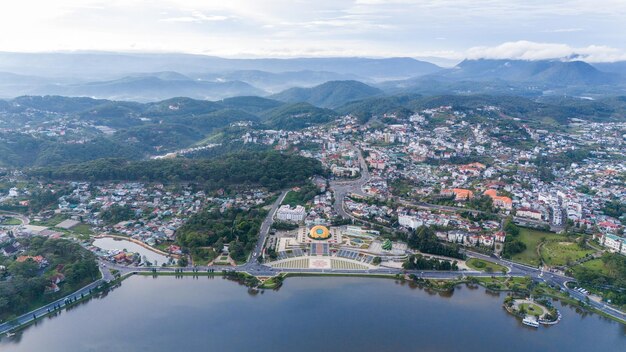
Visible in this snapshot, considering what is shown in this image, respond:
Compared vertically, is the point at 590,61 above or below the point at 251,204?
above

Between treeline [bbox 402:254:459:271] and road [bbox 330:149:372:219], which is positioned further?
road [bbox 330:149:372:219]

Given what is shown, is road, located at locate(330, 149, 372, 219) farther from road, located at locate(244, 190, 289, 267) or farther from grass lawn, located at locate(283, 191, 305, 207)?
road, located at locate(244, 190, 289, 267)

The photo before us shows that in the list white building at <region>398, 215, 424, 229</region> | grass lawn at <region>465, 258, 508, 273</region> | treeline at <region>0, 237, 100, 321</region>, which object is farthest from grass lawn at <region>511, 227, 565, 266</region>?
treeline at <region>0, 237, 100, 321</region>

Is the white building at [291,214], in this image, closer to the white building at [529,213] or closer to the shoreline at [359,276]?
the shoreline at [359,276]

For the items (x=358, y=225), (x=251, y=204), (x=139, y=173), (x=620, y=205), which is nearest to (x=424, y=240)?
(x=358, y=225)

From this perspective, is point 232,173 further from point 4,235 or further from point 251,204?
point 4,235

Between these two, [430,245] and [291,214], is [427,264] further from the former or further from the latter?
[291,214]
